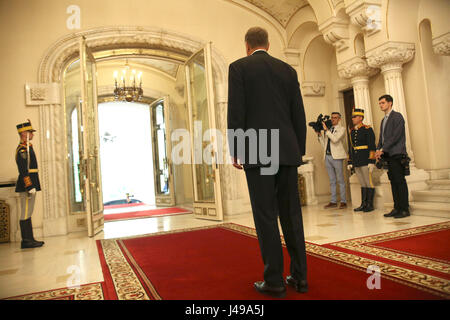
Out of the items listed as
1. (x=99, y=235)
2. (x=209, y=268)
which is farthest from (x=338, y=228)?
(x=99, y=235)

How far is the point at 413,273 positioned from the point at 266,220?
3.28 ft

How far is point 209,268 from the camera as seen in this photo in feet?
8.11

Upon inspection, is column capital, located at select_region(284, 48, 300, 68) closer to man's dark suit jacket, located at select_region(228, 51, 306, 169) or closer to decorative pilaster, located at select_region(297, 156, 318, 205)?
decorative pilaster, located at select_region(297, 156, 318, 205)

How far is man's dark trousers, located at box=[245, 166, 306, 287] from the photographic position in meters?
1.79

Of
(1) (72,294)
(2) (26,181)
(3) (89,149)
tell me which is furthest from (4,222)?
(1) (72,294)

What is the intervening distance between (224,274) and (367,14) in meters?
4.26

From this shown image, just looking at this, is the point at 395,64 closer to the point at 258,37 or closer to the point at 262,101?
the point at 258,37

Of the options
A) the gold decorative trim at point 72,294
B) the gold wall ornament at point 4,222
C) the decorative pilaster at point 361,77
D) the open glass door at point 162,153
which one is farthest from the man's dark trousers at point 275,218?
the open glass door at point 162,153

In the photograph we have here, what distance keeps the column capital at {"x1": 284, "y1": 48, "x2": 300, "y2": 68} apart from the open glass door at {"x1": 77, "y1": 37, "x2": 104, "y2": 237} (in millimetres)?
3606

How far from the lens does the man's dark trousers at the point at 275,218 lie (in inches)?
70.5

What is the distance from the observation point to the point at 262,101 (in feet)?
6.14

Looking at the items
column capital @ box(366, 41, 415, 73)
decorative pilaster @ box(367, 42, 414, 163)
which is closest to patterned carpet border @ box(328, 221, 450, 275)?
decorative pilaster @ box(367, 42, 414, 163)
